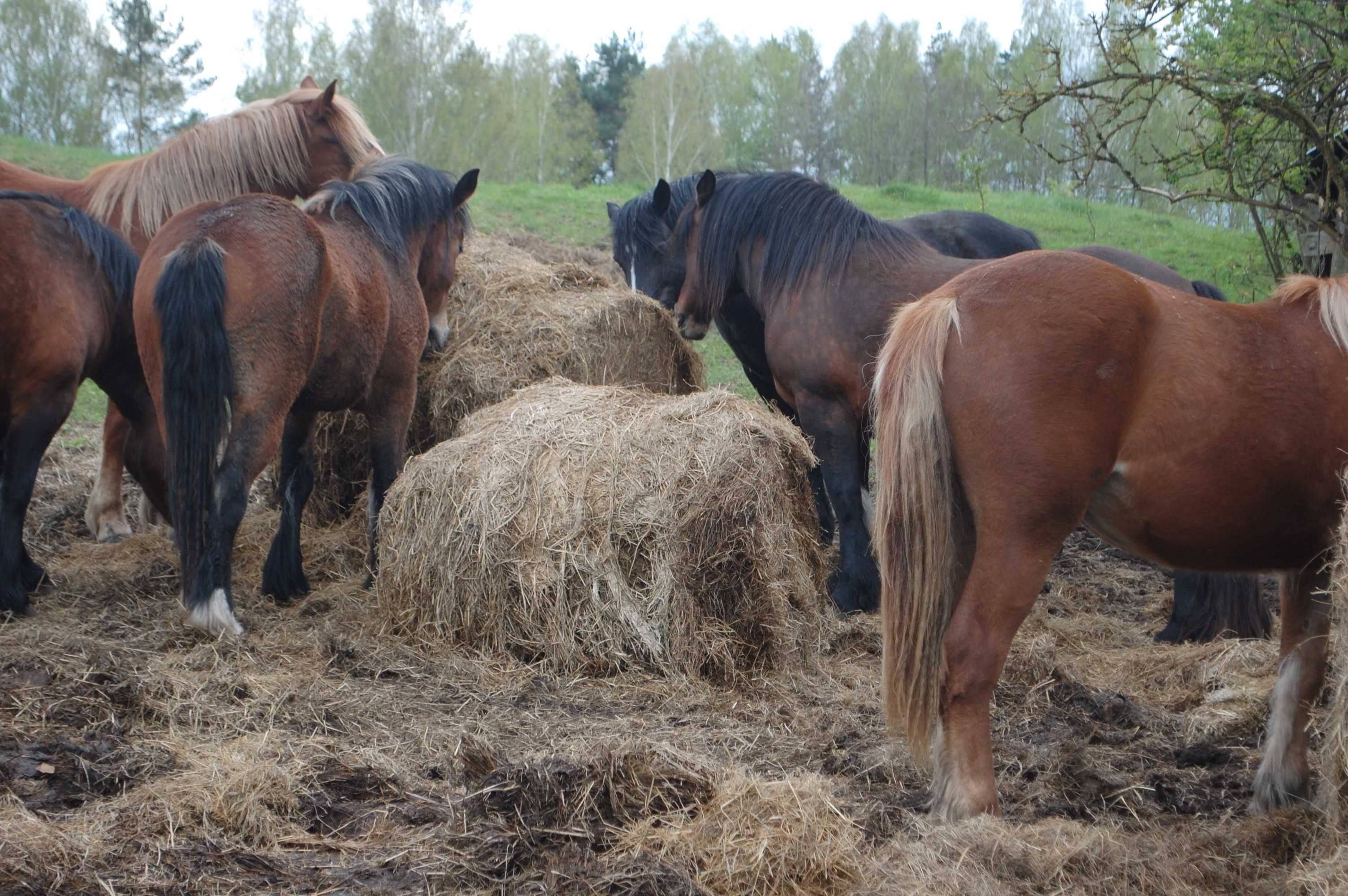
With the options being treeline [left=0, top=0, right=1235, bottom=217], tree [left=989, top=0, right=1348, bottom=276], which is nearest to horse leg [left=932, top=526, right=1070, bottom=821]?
tree [left=989, top=0, right=1348, bottom=276]

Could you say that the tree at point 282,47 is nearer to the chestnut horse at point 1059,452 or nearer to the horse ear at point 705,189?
the horse ear at point 705,189

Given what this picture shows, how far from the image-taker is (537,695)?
3.91 metres

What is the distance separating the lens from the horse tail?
275 centimetres

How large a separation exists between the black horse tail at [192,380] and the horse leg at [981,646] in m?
3.02

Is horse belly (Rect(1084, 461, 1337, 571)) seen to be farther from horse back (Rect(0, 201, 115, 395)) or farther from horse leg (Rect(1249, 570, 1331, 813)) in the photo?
horse back (Rect(0, 201, 115, 395))

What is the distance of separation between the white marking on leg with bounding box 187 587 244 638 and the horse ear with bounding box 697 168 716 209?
3.57m

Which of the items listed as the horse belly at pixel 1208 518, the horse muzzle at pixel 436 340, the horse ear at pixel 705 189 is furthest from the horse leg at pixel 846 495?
the horse belly at pixel 1208 518

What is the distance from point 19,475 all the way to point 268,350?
4.71ft

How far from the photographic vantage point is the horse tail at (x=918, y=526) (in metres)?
2.75

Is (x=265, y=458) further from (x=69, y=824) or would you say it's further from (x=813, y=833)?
(x=813, y=833)

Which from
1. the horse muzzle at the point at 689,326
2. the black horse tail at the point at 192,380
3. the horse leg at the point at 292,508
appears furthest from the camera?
the horse muzzle at the point at 689,326

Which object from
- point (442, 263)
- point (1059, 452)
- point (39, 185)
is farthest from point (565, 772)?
point (39, 185)

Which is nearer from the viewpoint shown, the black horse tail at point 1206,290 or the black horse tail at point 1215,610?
the black horse tail at point 1215,610

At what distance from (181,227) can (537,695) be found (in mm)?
2544
